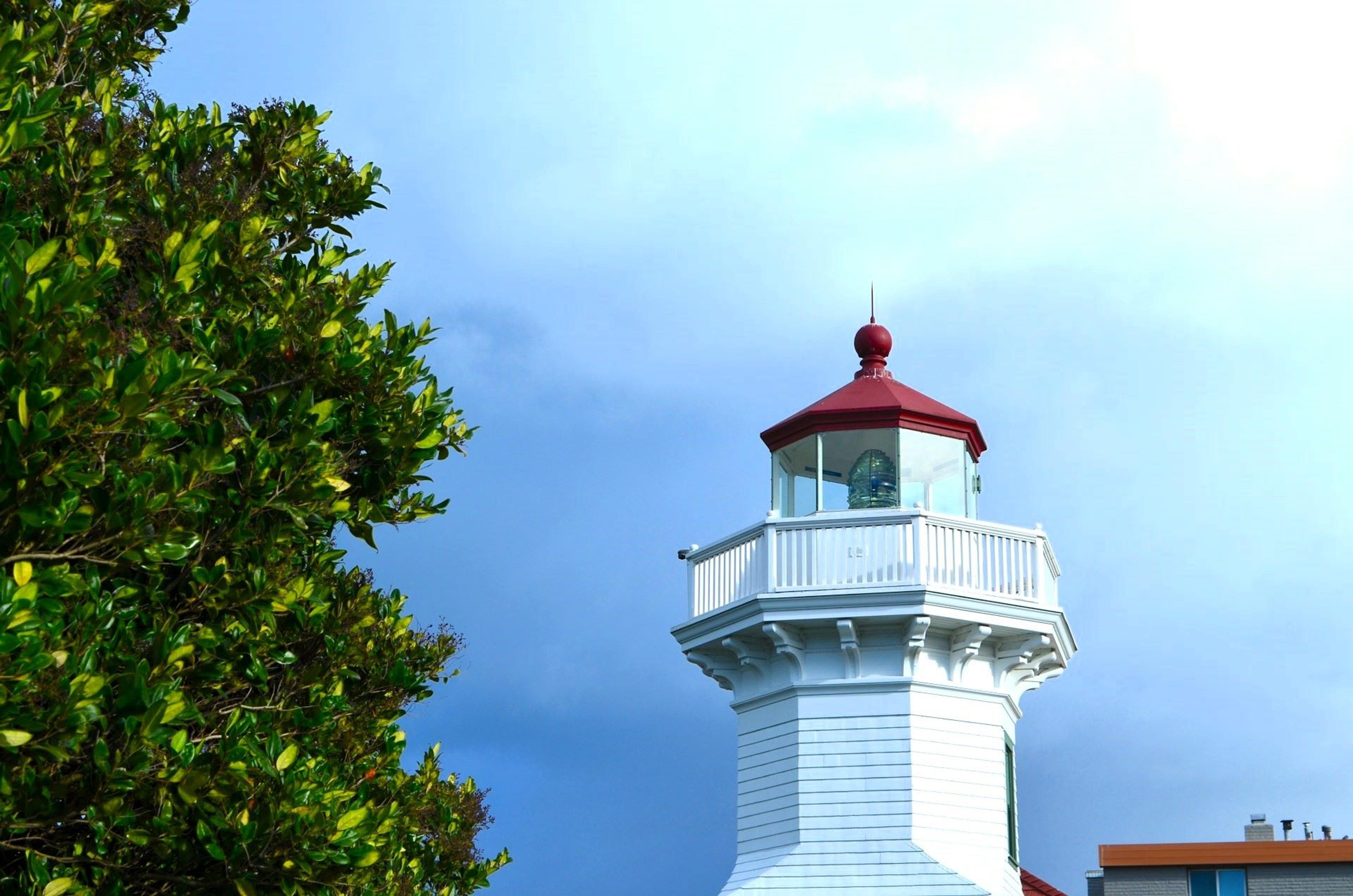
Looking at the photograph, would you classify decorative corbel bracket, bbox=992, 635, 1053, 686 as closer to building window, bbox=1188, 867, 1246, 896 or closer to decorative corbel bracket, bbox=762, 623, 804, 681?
decorative corbel bracket, bbox=762, 623, 804, 681

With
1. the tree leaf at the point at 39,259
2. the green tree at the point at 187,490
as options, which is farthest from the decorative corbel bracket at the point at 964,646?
the tree leaf at the point at 39,259

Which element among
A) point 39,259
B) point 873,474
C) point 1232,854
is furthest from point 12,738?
point 1232,854

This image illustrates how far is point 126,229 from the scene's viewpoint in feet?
27.8

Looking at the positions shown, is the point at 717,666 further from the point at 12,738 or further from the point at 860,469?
the point at 12,738

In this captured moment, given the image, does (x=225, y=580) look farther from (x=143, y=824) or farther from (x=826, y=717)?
(x=826, y=717)

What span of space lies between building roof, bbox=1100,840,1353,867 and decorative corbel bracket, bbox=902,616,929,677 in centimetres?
1470

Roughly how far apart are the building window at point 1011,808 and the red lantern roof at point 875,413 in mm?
3773

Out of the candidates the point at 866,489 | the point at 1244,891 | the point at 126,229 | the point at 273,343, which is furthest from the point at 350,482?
the point at 1244,891

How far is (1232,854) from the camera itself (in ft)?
103

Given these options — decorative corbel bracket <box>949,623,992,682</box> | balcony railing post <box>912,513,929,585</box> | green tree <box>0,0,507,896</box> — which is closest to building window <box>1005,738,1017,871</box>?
decorative corbel bracket <box>949,623,992,682</box>

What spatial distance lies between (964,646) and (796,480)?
3.17 metres

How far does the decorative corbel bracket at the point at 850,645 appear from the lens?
19.4 metres

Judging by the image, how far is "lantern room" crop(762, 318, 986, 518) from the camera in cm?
2100

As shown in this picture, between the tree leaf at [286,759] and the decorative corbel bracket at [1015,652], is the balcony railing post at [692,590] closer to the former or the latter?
the decorative corbel bracket at [1015,652]
